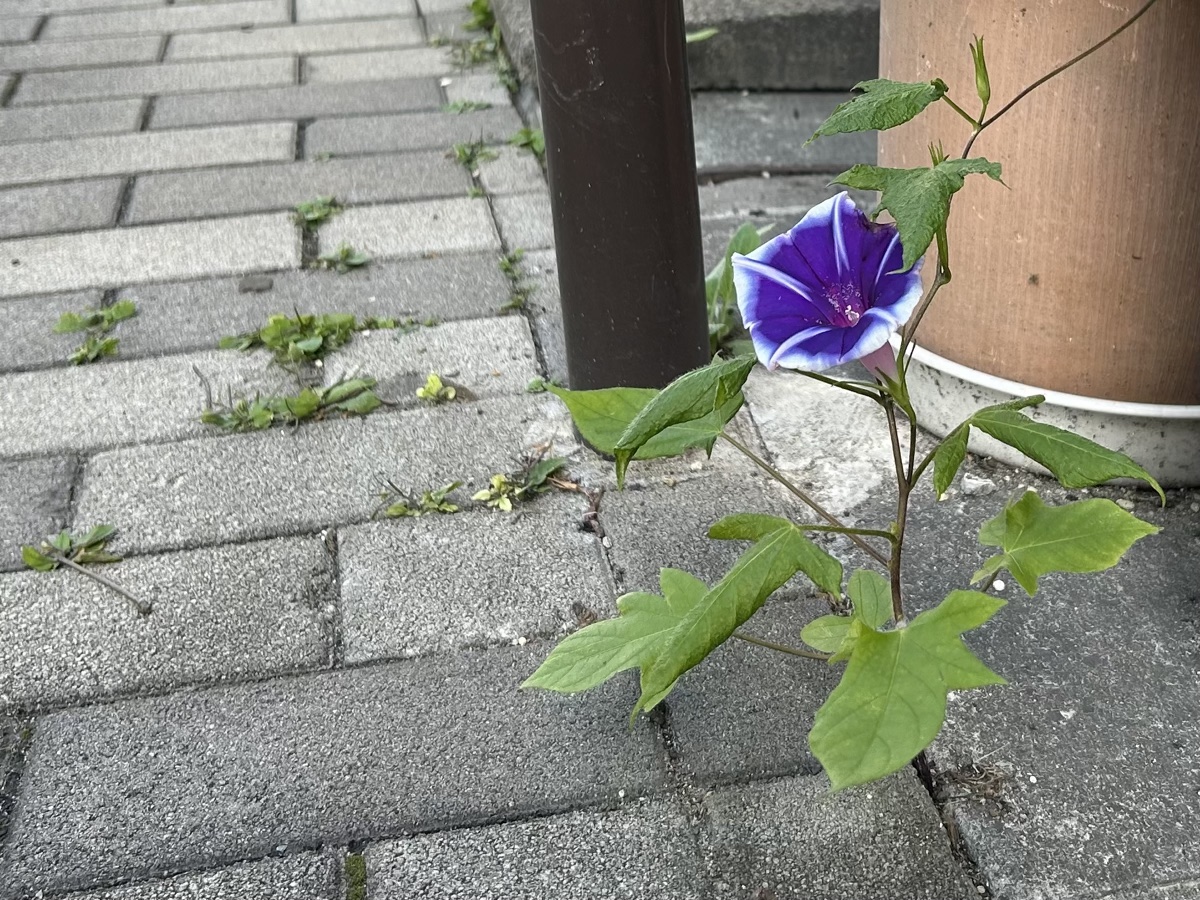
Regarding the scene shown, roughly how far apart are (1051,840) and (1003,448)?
872mm

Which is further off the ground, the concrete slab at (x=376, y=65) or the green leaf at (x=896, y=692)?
the concrete slab at (x=376, y=65)

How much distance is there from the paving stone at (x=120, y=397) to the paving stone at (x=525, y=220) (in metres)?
0.83

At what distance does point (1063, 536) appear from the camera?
1.44 m

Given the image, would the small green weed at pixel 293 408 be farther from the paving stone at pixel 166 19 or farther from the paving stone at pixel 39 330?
the paving stone at pixel 166 19

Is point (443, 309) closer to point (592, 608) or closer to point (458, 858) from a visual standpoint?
point (592, 608)

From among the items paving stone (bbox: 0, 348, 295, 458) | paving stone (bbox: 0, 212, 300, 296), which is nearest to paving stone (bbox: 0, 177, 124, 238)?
paving stone (bbox: 0, 212, 300, 296)

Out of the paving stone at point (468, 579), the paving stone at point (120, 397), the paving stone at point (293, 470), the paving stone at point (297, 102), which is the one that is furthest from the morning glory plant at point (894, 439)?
the paving stone at point (297, 102)

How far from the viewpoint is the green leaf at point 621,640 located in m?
1.53

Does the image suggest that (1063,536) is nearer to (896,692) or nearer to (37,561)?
(896,692)

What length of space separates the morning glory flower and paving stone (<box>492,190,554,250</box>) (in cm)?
189

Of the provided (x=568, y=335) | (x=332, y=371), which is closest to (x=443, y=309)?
(x=332, y=371)

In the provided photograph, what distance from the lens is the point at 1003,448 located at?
213cm

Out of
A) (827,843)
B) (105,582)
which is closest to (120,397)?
(105,582)

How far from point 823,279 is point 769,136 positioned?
2713 millimetres
